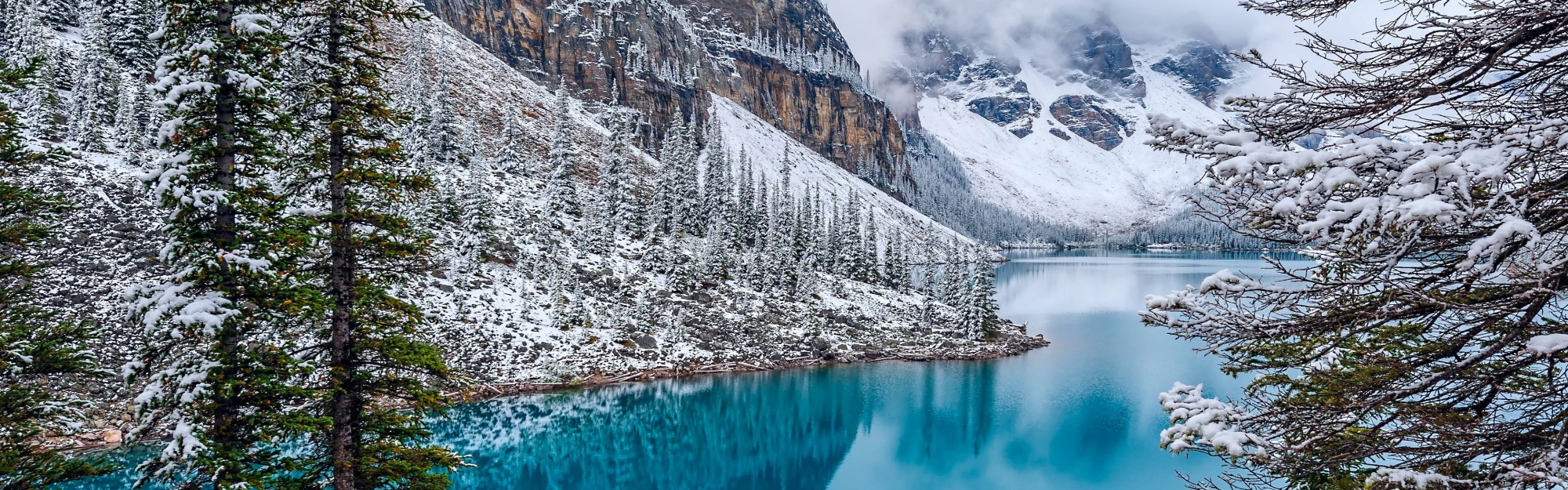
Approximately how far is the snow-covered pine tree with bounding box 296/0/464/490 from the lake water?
682 inches

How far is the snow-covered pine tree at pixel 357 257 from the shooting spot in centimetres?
960

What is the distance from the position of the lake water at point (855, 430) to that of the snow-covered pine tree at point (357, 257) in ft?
56.9

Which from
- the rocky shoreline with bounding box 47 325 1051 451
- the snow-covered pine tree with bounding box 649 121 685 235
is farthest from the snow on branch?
the snow-covered pine tree with bounding box 649 121 685 235

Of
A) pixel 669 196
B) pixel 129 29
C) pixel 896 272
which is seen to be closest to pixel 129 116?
pixel 129 29

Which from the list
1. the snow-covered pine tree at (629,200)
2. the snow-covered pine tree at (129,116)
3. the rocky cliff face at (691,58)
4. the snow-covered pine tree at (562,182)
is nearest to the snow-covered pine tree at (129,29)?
the snow-covered pine tree at (129,116)

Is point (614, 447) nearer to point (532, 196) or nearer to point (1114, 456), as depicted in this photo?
point (1114, 456)

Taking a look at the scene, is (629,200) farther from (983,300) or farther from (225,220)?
(225,220)

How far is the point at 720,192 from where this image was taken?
213 feet

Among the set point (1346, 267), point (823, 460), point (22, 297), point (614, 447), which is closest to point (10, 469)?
point (22, 297)

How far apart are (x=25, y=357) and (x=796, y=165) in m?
127

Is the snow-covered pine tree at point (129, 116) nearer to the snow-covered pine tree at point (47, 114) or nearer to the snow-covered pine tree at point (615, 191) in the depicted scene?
the snow-covered pine tree at point (47, 114)

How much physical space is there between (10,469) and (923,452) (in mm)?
30172

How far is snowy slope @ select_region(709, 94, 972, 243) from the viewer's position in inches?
4963

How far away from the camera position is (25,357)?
330 inches
